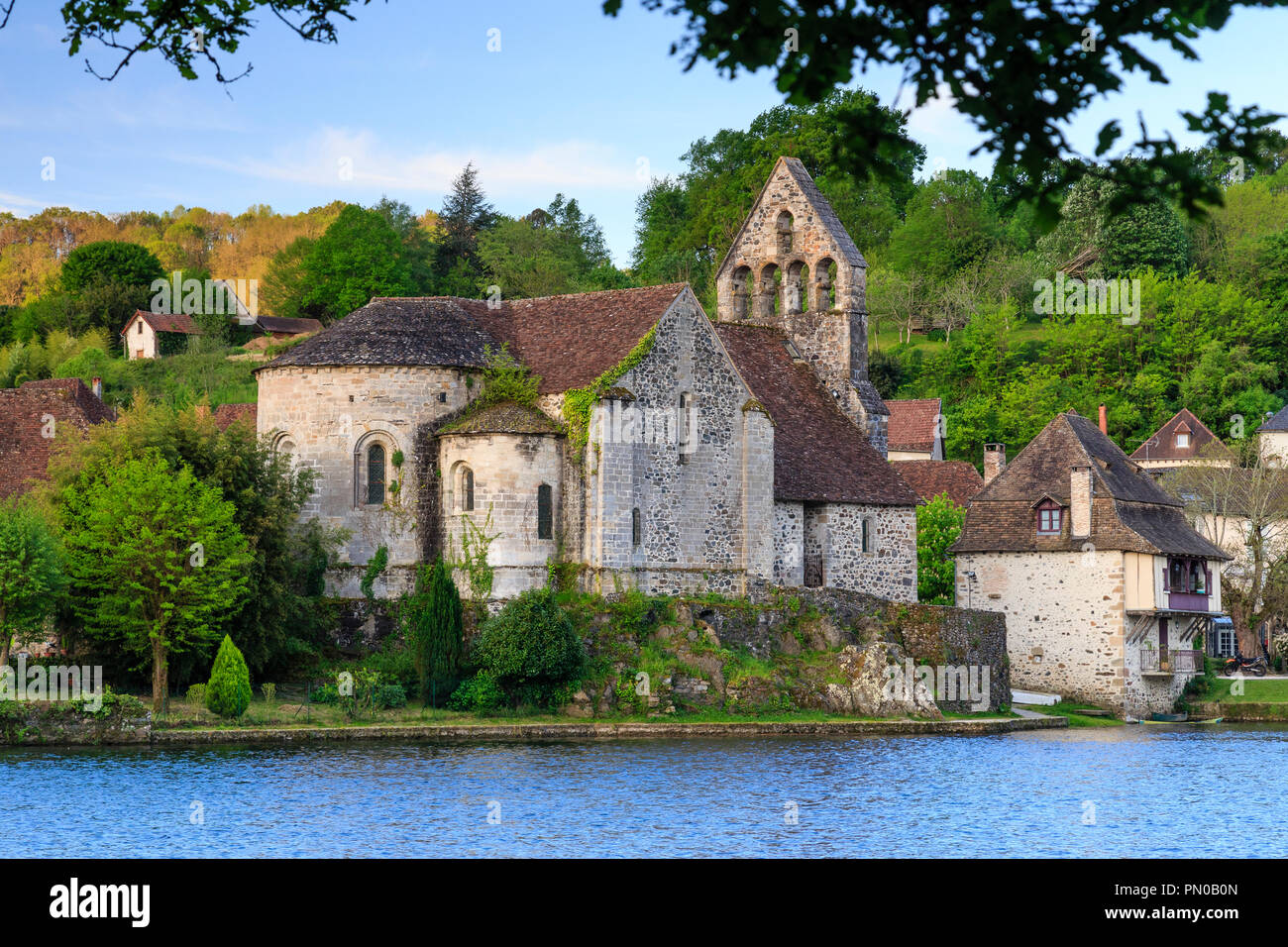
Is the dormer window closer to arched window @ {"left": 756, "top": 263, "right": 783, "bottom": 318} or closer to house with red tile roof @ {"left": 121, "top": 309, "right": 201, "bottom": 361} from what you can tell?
arched window @ {"left": 756, "top": 263, "right": 783, "bottom": 318}

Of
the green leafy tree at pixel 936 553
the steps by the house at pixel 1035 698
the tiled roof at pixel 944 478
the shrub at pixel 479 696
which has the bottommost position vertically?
the steps by the house at pixel 1035 698

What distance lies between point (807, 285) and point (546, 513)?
691 inches

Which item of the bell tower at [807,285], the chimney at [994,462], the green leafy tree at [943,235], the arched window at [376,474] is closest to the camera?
the arched window at [376,474]

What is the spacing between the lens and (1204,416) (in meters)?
89.8

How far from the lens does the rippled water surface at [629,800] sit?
84.8 ft

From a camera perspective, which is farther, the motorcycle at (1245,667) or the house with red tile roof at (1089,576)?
the motorcycle at (1245,667)

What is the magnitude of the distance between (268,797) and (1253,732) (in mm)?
33954

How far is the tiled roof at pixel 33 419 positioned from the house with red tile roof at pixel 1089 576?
31610 millimetres

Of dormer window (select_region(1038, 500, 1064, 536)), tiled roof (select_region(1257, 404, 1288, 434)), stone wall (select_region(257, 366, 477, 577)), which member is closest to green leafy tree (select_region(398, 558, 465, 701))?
stone wall (select_region(257, 366, 477, 577))

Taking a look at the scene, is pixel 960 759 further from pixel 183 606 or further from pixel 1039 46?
pixel 1039 46

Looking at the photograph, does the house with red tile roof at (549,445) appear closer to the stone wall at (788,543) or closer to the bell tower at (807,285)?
the stone wall at (788,543)

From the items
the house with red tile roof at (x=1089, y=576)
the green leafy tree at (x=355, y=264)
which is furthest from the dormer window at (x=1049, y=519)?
the green leafy tree at (x=355, y=264)

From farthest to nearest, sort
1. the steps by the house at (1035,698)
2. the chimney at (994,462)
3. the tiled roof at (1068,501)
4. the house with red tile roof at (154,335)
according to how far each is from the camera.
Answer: the house with red tile roof at (154,335) → the chimney at (994,462) → the tiled roof at (1068,501) → the steps by the house at (1035,698)

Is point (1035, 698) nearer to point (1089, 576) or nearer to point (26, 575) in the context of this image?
point (1089, 576)
